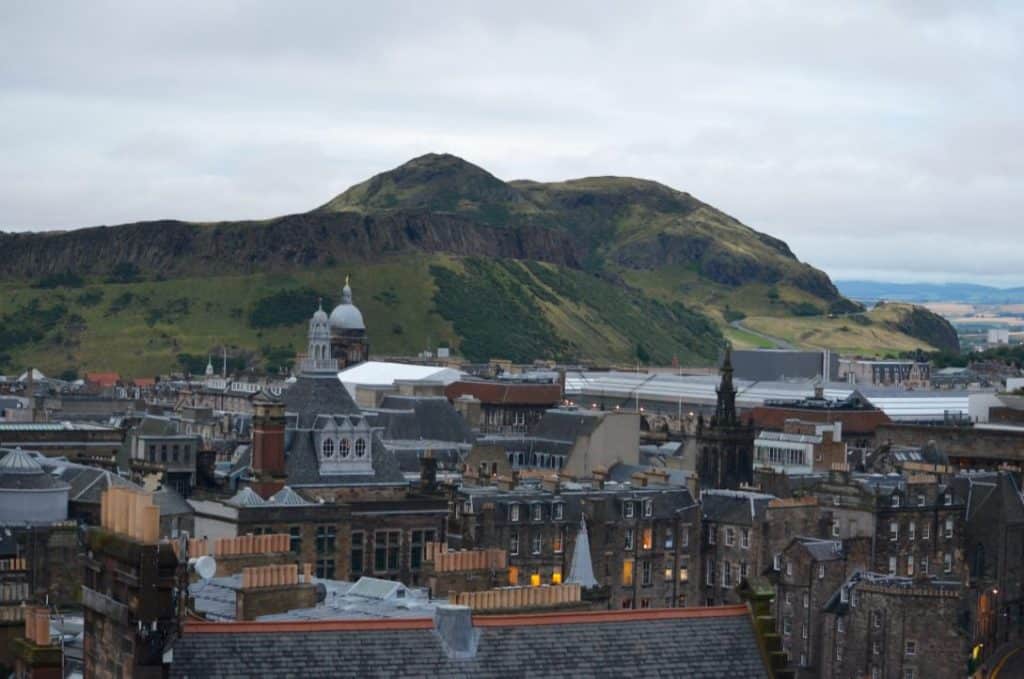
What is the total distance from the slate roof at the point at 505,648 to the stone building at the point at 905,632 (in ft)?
174

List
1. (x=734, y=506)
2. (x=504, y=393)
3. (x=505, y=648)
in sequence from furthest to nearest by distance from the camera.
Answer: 1. (x=504, y=393)
2. (x=734, y=506)
3. (x=505, y=648)

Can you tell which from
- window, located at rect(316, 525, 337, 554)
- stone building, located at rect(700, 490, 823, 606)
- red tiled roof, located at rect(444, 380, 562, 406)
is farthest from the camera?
red tiled roof, located at rect(444, 380, 562, 406)

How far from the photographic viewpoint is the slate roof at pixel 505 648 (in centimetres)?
3344

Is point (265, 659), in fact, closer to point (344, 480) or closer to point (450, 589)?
point (450, 589)

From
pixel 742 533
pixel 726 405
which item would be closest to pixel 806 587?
pixel 742 533

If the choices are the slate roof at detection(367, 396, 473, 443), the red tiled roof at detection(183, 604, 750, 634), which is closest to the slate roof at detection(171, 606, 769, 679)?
the red tiled roof at detection(183, 604, 750, 634)

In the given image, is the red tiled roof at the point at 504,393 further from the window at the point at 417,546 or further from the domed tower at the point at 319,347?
the window at the point at 417,546

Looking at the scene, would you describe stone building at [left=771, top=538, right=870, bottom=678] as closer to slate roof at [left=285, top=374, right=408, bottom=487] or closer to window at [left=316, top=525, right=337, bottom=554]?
slate roof at [left=285, top=374, right=408, bottom=487]

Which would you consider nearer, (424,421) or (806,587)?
(806,587)

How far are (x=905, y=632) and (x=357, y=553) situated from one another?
25.7 metres

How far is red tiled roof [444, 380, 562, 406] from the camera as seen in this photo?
191m

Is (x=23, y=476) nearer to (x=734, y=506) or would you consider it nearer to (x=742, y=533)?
(x=742, y=533)

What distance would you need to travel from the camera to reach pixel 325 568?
9050 cm

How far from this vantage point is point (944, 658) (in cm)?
8819
